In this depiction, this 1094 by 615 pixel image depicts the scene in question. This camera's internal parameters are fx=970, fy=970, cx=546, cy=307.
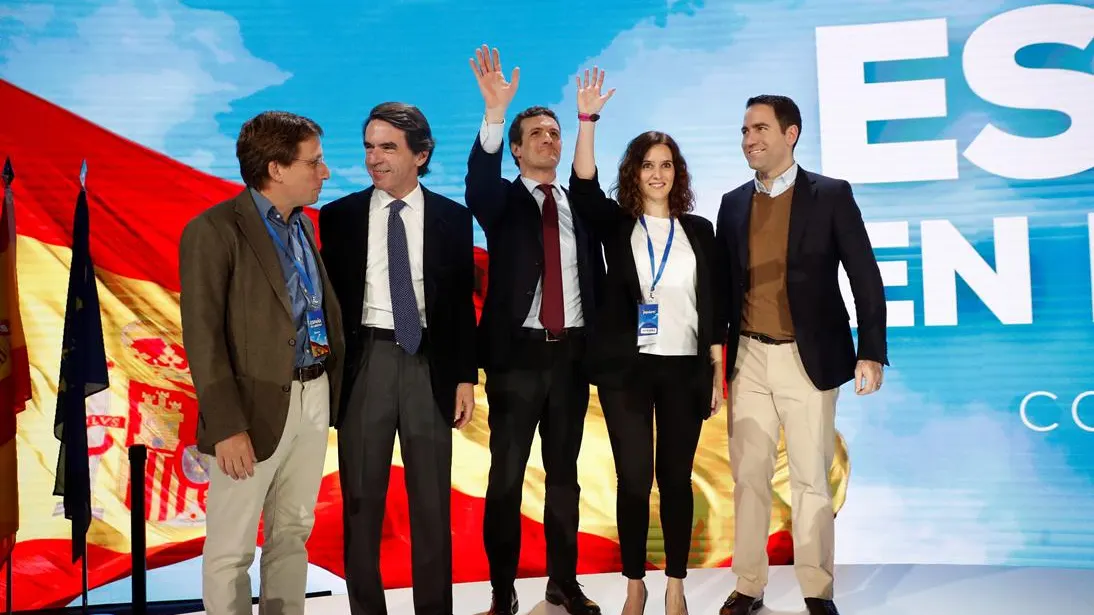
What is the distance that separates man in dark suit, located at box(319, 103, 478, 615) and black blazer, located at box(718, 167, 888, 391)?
3.06ft

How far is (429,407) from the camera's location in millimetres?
2705

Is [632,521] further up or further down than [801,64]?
further down

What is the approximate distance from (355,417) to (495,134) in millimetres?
888

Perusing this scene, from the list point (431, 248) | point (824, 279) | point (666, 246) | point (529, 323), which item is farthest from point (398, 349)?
point (824, 279)

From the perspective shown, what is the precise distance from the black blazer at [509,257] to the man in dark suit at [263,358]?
565mm

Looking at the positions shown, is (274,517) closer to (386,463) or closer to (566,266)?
(386,463)

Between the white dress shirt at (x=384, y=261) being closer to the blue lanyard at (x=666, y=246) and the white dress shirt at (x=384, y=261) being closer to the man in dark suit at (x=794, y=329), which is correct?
the blue lanyard at (x=666, y=246)

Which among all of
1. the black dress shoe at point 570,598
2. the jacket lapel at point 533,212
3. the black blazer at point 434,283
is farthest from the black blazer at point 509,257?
the black dress shoe at point 570,598

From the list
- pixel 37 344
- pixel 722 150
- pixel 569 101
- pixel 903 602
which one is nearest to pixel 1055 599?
pixel 903 602

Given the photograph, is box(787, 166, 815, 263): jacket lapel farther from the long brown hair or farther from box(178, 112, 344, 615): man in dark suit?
box(178, 112, 344, 615): man in dark suit

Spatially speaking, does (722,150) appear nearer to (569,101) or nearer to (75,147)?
(569,101)

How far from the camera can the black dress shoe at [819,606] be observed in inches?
117

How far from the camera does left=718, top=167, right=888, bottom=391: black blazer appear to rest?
2965mm

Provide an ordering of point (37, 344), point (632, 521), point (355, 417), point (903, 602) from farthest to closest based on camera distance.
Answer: point (37, 344), point (903, 602), point (632, 521), point (355, 417)
